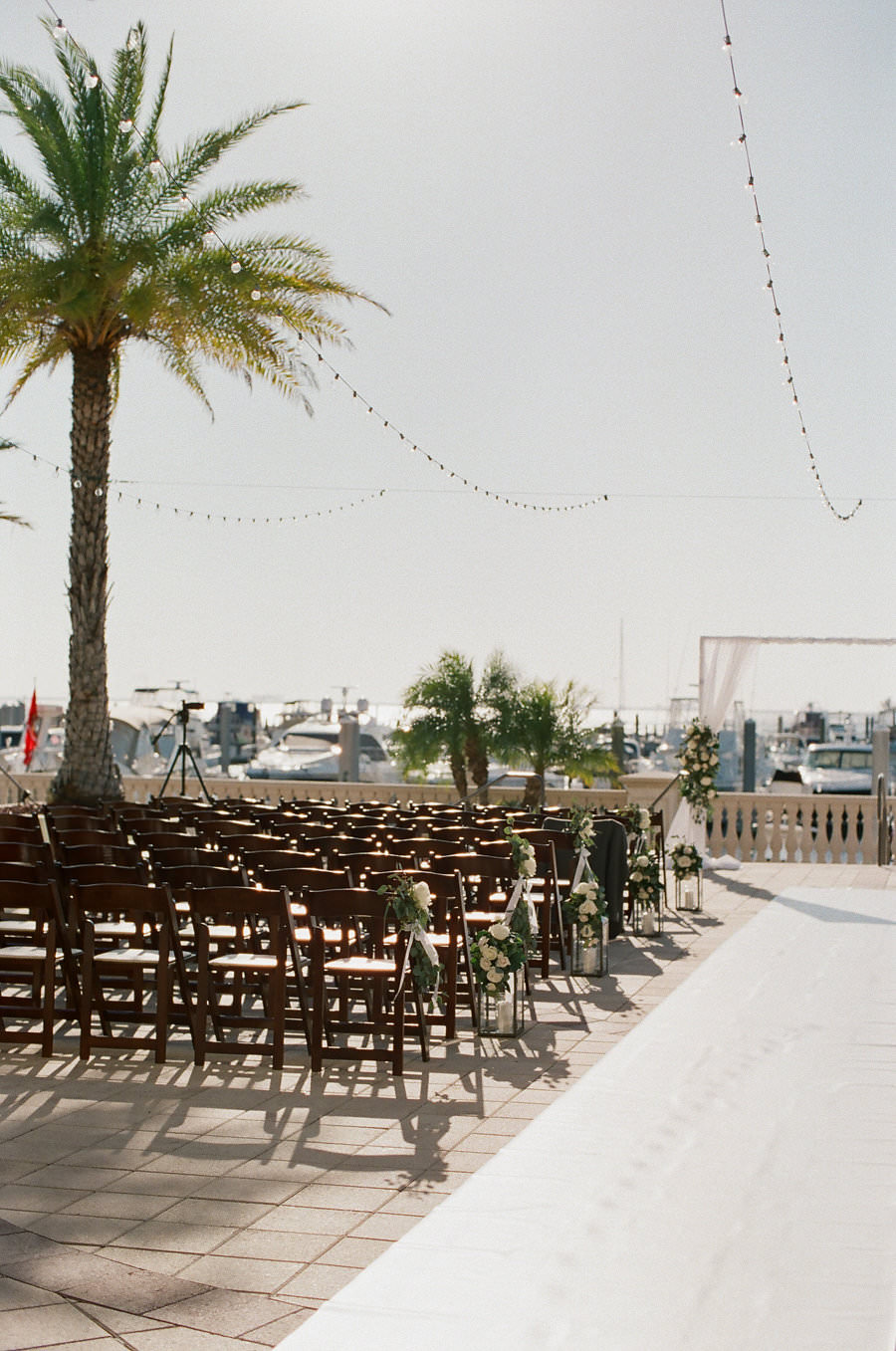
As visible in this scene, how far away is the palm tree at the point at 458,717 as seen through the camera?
20.2 meters

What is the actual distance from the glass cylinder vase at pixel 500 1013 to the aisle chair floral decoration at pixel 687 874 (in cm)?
511

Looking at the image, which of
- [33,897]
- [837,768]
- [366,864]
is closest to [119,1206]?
[33,897]

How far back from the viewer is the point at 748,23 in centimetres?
1150

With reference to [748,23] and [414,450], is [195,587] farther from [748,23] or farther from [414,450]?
[748,23]

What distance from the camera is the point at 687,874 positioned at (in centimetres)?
1253

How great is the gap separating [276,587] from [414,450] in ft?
55.3

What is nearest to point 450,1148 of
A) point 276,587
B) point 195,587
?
point 195,587

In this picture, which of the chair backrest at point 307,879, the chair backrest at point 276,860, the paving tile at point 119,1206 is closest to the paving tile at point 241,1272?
the paving tile at point 119,1206

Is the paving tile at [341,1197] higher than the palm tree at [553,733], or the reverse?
the palm tree at [553,733]

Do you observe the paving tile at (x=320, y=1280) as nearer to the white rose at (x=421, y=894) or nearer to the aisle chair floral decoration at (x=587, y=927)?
the white rose at (x=421, y=894)

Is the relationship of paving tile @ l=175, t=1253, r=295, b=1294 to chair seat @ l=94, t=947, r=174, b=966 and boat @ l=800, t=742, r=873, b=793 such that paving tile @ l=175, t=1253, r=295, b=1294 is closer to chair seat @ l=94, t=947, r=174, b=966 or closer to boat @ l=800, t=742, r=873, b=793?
chair seat @ l=94, t=947, r=174, b=966

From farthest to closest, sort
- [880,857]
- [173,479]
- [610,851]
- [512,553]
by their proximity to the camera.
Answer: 1. [512,553]
2. [173,479]
3. [880,857]
4. [610,851]

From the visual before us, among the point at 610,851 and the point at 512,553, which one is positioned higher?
the point at 512,553

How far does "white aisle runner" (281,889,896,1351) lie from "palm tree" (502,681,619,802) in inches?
494
